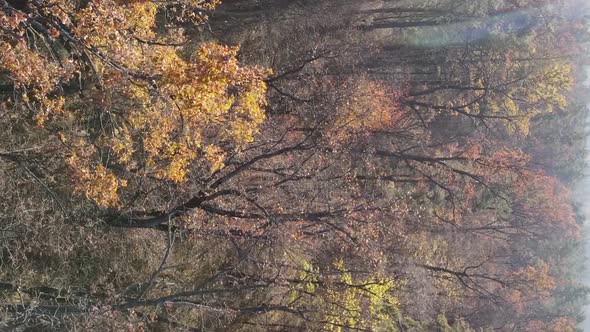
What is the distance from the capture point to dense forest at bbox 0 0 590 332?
39.8ft

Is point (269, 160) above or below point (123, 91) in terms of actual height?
above

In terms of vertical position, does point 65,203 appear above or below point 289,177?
below

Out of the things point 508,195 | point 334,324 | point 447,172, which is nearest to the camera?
point 334,324

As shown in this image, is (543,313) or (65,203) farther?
(543,313)

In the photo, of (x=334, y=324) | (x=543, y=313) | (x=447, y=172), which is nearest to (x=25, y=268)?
(x=334, y=324)

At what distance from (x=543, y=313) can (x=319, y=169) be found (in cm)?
2751

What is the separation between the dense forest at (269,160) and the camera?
12.1m

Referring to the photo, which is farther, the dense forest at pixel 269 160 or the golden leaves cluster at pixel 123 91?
the dense forest at pixel 269 160

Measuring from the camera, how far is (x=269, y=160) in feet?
60.2

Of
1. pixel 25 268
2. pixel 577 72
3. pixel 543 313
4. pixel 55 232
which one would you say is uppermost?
pixel 577 72

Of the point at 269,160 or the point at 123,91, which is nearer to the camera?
the point at 123,91

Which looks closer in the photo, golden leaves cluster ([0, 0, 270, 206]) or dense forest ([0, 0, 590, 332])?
golden leaves cluster ([0, 0, 270, 206])

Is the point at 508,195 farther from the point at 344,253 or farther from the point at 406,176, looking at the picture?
the point at 344,253

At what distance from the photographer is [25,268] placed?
562 inches
